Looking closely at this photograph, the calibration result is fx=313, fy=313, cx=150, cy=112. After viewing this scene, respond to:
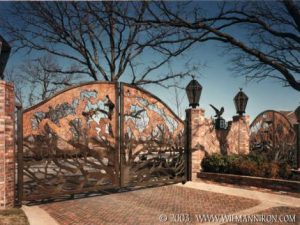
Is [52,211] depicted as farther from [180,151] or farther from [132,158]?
[180,151]

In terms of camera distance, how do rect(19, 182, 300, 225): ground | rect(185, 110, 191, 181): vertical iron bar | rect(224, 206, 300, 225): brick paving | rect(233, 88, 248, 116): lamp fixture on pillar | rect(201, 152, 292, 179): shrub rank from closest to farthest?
rect(224, 206, 300, 225): brick paving
rect(19, 182, 300, 225): ground
rect(201, 152, 292, 179): shrub
rect(185, 110, 191, 181): vertical iron bar
rect(233, 88, 248, 116): lamp fixture on pillar

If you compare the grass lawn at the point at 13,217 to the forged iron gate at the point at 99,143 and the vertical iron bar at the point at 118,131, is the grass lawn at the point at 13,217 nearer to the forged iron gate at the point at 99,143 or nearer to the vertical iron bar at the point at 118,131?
the forged iron gate at the point at 99,143

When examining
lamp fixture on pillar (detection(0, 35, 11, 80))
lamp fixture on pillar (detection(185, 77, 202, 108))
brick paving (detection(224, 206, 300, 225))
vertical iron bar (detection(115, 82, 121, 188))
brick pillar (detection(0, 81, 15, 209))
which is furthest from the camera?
lamp fixture on pillar (detection(185, 77, 202, 108))

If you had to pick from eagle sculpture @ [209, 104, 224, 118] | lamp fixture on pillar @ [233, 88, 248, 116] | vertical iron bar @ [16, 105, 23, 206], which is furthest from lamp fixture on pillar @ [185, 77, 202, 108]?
vertical iron bar @ [16, 105, 23, 206]

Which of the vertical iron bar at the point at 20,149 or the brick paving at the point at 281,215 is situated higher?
the vertical iron bar at the point at 20,149

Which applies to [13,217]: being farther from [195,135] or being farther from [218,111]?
[218,111]

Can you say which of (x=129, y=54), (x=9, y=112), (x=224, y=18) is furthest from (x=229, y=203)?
(x=129, y=54)

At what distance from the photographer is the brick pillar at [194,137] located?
12.0 m

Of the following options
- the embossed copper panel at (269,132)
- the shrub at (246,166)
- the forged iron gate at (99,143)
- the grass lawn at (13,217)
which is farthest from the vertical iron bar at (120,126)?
the embossed copper panel at (269,132)

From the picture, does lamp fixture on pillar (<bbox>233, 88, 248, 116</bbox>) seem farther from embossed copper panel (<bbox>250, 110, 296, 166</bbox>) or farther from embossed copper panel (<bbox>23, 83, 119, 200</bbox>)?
embossed copper panel (<bbox>23, 83, 119, 200</bbox>)

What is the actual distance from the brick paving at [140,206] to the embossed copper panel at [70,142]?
1.65ft

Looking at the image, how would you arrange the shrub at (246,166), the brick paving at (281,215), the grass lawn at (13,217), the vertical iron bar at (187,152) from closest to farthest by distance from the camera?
the grass lawn at (13,217)
the brick paving at (281,215)
the shrub at (246,166)
the vertical iron bar at (187,152)

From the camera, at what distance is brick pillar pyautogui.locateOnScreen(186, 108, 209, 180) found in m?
12.0

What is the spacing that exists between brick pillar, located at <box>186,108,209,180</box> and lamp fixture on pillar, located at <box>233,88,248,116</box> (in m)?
3.54
